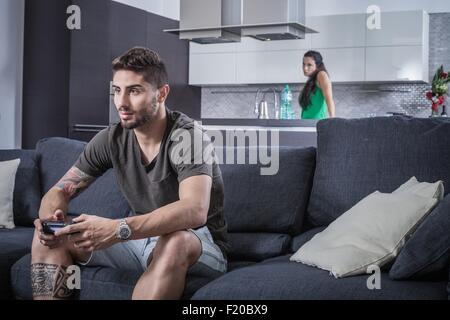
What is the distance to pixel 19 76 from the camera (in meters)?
5.68

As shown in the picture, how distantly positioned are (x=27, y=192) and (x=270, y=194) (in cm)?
Answer: 128

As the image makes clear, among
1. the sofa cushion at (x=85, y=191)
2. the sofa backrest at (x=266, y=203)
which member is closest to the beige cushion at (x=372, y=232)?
the sofa backrest at (x=266, y=203)

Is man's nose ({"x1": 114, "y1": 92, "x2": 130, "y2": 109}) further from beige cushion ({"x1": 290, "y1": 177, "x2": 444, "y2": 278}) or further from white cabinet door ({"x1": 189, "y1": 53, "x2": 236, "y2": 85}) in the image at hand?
white cabinet door ({"x1": 189, "y1": 53, "x2": 236, "y2": 85})

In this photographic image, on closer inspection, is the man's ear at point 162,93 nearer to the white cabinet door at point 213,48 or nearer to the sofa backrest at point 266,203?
the sofa backrest at point 266,203

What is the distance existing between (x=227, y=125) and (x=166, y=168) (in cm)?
389

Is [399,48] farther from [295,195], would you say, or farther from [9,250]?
[9,250]

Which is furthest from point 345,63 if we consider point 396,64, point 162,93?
point 162,93

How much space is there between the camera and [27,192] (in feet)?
10.6

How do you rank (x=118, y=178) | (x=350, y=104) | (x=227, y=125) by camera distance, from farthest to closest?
(x=350, y=104)
(x=227, y=125)
(x=118, y=178)

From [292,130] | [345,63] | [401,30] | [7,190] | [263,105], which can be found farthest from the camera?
[263,105]

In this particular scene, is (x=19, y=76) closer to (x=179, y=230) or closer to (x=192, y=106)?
(x=192, y=106)

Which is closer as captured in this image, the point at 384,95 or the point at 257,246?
the point at 257,246

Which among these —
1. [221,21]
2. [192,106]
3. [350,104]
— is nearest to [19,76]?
[221,21]

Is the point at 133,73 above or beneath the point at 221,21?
beneath
